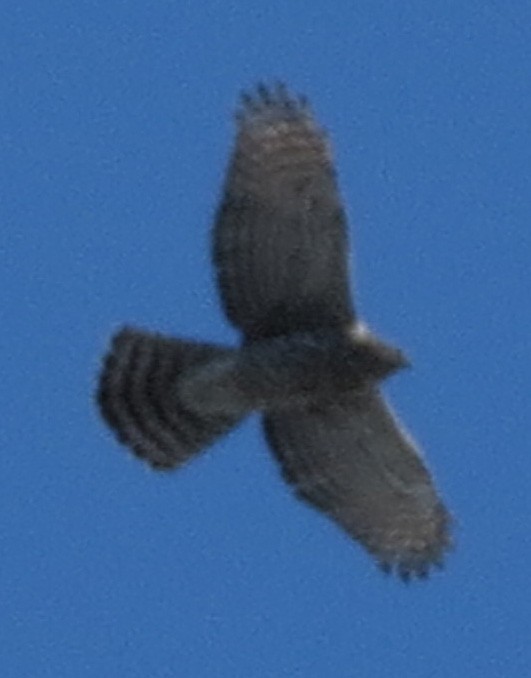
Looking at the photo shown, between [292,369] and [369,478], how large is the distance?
962mm

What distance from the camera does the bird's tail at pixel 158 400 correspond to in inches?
1241

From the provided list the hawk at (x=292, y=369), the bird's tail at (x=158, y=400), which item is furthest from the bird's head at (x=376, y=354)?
the bird's tail at (x=158, y=400)

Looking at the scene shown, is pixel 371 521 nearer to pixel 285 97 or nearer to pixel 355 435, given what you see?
pixel 355 435

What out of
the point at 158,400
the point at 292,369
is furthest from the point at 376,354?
the point at 158,400

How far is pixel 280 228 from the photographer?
31.5m

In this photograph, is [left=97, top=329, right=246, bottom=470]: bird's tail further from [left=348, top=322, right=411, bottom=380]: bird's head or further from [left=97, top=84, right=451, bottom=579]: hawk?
[left=348, top=322, right=411, bottom=380]: bird's head

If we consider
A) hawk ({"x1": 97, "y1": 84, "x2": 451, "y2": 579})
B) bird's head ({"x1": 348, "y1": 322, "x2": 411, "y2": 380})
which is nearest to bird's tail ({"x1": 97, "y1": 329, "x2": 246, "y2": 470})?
hawk ({"x1": 97, "y1": 84, "x2": 451, "y2": 579})

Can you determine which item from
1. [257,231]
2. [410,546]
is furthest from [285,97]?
[410,546]

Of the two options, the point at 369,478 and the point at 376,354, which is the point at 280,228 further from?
the point at 369,478

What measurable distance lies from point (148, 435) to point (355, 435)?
1.19 meters

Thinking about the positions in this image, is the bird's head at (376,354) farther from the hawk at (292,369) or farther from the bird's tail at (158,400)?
the bird's tail at (158,400)

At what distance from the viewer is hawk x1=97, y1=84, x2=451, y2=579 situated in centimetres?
3127

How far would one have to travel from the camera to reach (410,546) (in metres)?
32.2

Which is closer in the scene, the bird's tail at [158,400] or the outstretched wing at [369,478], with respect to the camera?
the bird's tail at [158,400]
